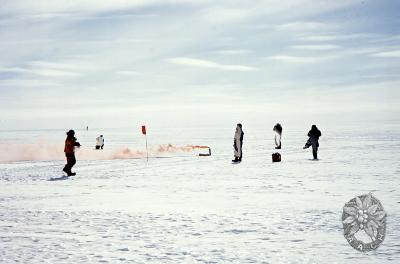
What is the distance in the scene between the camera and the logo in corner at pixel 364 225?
6.74 meters

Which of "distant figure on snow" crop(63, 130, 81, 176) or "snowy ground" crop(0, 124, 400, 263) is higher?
"distant figure on snow" crop(63, 130, 81, 176)

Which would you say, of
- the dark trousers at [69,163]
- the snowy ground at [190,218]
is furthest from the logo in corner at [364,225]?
the dark trousers at [69,163]

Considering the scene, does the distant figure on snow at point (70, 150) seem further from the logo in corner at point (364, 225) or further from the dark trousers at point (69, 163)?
the logo in corner at point (364, 225)

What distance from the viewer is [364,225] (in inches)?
287

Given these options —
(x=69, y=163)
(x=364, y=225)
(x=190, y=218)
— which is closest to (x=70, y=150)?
(x=69, y=163)

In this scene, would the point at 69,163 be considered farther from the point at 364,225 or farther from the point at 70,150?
the point at 364,225

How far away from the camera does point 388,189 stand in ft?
39.4

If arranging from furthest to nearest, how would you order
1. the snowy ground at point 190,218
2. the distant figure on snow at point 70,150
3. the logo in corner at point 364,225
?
1. the distant figure on snow at point 70,150
2. the logo in corner at point 364,225
3. the snowy ground at point 190,218

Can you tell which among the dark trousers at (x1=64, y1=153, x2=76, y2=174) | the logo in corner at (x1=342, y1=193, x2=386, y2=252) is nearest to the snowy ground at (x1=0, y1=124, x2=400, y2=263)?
the logo in corner at (x1=342, y1=193, x2=386, y2=252)

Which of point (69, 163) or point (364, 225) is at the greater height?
point (69, 163)

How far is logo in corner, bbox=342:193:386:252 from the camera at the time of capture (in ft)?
22.1

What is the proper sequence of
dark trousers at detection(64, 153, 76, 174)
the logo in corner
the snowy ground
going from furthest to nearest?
dark trousers at detection(64, 153, 76, 174) < the logo in corner < the snowy ground

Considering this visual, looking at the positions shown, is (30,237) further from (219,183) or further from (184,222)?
(219,183)

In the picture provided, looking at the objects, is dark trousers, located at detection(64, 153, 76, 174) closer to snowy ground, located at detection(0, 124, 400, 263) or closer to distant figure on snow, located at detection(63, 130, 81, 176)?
distant figure on snow, located at detection(63, 130, 81, 176)
